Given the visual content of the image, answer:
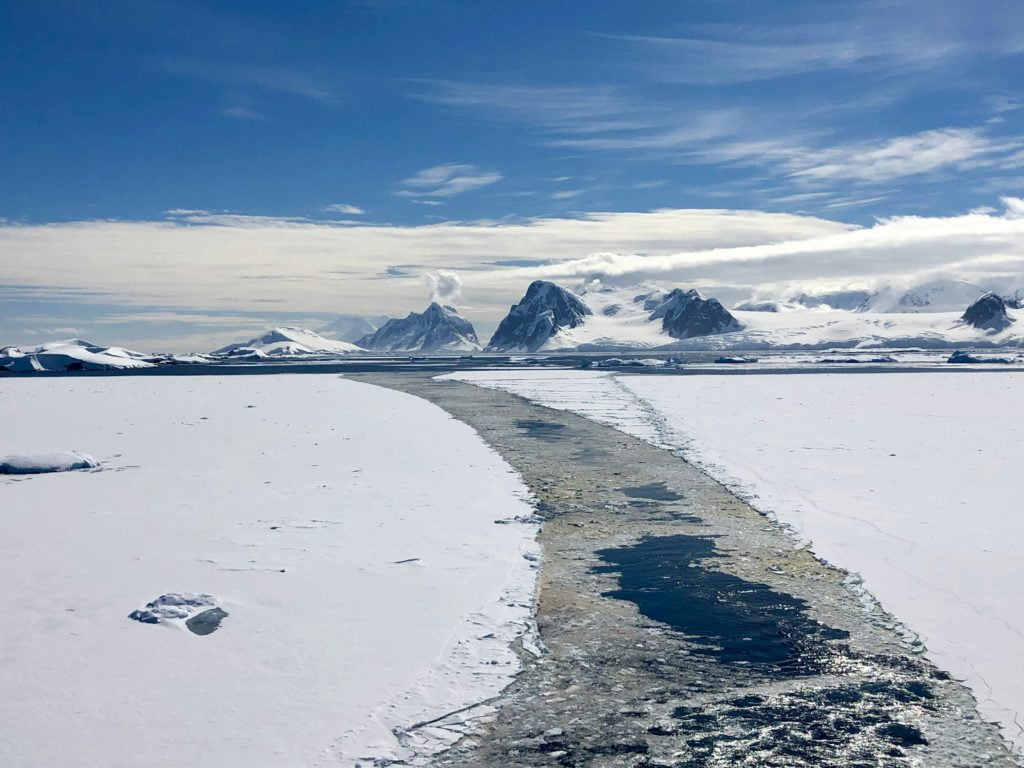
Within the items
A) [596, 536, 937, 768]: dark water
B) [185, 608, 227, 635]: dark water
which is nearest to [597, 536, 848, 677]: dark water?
[596, 536, 937, 768]: dark water

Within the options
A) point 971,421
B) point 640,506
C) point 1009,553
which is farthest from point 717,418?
point 1009,553

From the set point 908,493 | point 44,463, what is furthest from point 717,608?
point 44,463

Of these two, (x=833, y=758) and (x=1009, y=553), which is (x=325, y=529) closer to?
(x=833, y=758)

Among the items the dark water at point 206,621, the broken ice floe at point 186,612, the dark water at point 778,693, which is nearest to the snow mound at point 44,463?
the broken ice floe at point 186,612

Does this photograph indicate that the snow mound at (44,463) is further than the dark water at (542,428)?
No

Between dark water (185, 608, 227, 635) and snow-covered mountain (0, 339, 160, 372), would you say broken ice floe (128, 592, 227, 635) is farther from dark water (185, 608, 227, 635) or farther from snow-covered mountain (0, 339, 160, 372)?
snow-covered mountain (0, 339, 160, 372)

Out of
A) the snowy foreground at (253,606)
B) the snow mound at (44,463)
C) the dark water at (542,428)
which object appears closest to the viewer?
the snowy foreground at (253,606)

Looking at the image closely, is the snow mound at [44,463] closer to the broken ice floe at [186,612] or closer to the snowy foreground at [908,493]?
the broken ice floe at [186,612]
